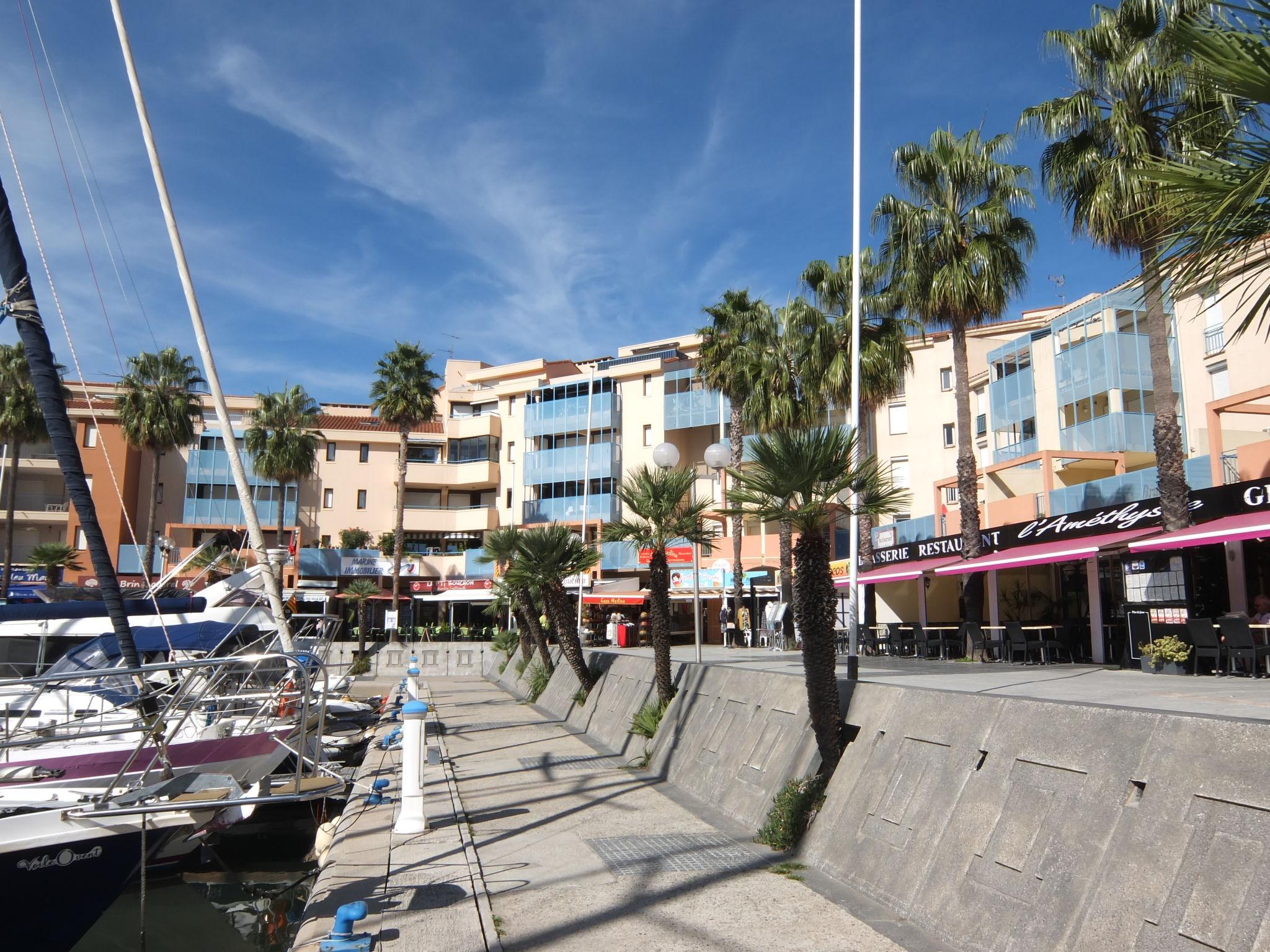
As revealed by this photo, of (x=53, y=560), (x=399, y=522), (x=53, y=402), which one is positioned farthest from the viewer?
(x=399, y=522)

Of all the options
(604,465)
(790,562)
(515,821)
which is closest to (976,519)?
(790,562)

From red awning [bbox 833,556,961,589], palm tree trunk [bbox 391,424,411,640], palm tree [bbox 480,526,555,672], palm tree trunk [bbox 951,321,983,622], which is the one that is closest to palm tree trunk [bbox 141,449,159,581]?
palm tree trunk [bbox 391,424,411,640]

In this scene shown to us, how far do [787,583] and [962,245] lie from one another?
12.4 m

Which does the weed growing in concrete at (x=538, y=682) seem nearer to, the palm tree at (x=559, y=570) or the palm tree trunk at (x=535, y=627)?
the palm tree trunk at (x=535, y=627)

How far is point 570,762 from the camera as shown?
15.7 meters

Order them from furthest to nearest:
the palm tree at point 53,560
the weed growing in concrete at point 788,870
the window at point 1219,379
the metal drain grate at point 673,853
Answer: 1. the palm tree at point 53,560
2. the window at point 1219,379
3. the metal drain grate at point 673,853
4. the weed growing in concrete at point 788,870

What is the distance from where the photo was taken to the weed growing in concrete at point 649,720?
15.3 metres

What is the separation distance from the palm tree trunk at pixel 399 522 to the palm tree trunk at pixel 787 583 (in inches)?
1064

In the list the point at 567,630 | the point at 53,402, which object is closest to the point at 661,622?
the point at 567,630

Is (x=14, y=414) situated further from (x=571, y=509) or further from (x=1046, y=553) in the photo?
(x=1046, y=553)

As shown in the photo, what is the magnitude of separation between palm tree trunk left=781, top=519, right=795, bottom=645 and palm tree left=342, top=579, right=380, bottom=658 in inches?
844

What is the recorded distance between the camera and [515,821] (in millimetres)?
11258

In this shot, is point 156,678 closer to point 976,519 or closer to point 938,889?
point 938,889

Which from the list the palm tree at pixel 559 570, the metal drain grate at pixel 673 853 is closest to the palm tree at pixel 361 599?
the palm tree at pixel 559 570
